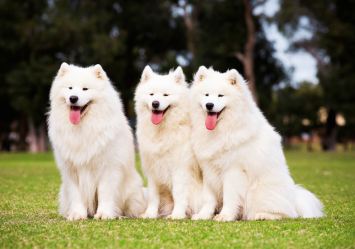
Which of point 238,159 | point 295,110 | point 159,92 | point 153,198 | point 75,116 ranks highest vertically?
point 295,110

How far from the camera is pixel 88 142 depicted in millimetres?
5293

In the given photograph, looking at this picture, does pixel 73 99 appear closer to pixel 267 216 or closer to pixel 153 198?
pixel 153 198

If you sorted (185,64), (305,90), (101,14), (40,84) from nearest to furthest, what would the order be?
(40,84) → (101,14) → (185,64) → (305,90)

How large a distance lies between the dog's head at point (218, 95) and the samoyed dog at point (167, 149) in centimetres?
40

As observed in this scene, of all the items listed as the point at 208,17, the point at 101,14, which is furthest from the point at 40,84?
the point at 208,17

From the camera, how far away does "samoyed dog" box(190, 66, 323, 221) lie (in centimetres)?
518

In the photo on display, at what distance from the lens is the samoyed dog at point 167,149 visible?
18.0 ft

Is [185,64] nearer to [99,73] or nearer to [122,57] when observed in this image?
[122,57]

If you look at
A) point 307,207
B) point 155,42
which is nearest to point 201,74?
point 307,207

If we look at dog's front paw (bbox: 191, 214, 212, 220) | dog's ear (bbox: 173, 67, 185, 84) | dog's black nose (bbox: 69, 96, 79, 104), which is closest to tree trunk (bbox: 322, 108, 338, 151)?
dog's ear (bbox: 173, 67, 185, 84)

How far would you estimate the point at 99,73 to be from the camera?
18.1ft

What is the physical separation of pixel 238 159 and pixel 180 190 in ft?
3.07

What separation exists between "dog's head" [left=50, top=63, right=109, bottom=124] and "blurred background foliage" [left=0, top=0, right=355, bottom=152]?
15659 millimetres

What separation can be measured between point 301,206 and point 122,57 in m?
25.0
